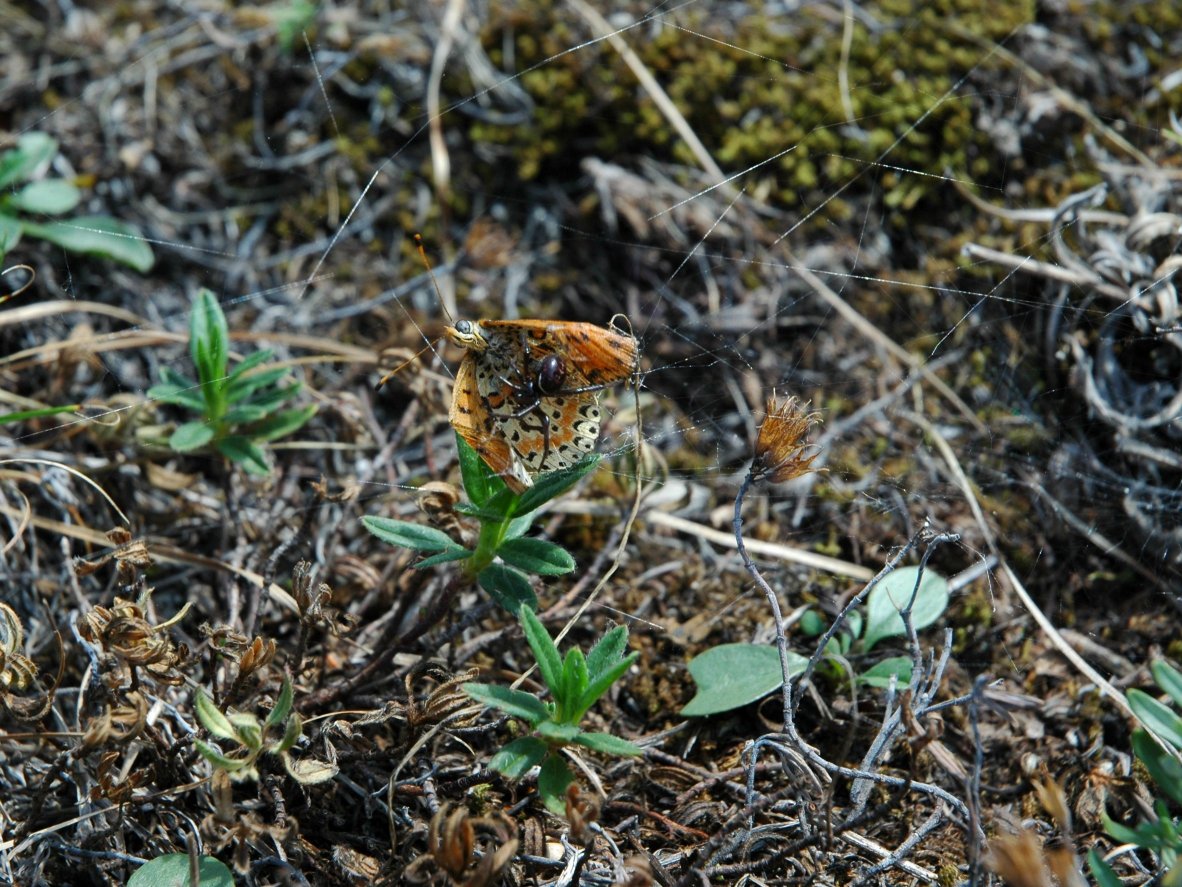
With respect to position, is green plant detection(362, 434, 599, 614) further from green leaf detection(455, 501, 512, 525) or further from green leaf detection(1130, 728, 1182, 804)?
green leaf detection(1130, 728, 1182, 804)

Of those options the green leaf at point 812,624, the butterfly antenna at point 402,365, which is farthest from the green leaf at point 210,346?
the green leaf at point 812,624

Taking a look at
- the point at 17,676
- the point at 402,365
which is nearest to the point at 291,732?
the point at 17,676

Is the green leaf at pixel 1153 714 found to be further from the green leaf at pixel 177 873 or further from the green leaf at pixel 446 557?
the green leaf at pixel 177 873

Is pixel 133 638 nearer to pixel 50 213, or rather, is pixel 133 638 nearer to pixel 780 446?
pixel 780 446

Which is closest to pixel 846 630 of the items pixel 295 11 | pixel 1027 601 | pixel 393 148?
pixel 1027 601

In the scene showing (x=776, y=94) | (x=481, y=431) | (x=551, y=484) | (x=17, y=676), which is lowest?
(x=17, y=676)

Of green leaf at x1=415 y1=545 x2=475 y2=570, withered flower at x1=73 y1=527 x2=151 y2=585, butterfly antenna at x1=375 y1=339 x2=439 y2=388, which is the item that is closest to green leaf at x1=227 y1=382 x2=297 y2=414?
butterfly antenna at x1=375 y1=339 x2=439 y2=388

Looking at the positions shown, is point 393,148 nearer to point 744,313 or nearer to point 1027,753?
point 744,313
